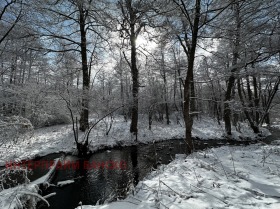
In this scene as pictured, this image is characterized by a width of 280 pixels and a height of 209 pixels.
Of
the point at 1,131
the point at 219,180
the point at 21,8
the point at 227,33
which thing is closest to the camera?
the point at 219,180

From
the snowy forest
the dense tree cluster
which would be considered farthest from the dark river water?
the dense tree cluster

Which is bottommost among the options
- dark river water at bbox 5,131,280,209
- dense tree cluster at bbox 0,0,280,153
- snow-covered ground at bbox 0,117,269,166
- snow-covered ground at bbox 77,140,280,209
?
dark river water at bbox 5,131,280,209

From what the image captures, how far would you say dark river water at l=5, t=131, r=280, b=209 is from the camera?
5219mm

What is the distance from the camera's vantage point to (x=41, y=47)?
1149 centimetres

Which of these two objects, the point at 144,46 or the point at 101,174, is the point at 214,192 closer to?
the point at 101,174

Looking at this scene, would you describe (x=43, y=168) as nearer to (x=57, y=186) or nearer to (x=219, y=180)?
(x=57, y=186)

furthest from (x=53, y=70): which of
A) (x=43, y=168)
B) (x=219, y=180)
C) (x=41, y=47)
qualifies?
(x=219, y=180)

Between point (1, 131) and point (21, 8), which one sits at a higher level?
point (21, 8)

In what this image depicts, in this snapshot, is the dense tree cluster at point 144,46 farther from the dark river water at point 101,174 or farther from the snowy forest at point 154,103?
the dark river water at point 101,174

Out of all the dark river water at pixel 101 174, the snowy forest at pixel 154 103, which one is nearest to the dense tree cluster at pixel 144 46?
the snowy forest at pixel 154 103

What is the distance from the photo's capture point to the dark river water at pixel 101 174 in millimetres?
5219

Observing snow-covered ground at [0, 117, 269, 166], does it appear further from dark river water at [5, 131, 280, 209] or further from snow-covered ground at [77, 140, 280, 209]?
snow-covered ground at [77, 140, 280, 209]

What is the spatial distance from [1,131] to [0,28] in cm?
712

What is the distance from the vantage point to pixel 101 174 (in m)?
6.99
